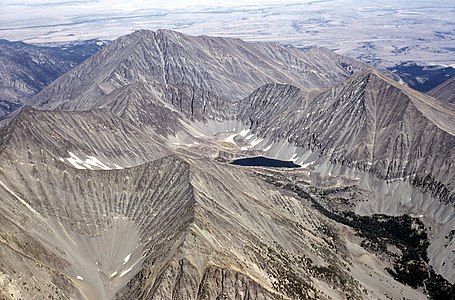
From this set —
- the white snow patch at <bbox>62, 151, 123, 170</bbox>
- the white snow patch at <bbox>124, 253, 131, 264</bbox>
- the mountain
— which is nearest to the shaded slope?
the mountain

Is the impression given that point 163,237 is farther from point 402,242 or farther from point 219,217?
point 402,242

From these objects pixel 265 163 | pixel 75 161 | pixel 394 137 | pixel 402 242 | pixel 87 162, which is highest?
pixel 75 161

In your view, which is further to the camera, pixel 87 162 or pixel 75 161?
pixel 87 162

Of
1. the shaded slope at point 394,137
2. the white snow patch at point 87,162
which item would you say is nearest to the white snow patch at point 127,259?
the white snow patch at point 87,162

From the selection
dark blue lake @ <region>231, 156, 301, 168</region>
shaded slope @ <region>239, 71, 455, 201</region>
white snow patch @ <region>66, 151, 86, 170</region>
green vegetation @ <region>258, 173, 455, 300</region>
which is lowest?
dark blue lake @ <region>231, 156, 301, 168</region>

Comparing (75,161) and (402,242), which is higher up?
(75,161)

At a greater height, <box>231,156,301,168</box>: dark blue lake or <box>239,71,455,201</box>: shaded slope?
<box>239,71,455,201</box>: shaded slope

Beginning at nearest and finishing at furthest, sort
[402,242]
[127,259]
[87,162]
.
Result: [127,259] → [402,242] → [87,162]

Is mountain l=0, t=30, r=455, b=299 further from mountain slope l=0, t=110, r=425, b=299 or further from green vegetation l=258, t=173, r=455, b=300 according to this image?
green vegetation l=258, t=173, r=455, b=300

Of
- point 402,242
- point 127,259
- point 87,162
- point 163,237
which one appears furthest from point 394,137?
point 127,259

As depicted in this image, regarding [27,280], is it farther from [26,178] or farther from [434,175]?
[434,175]

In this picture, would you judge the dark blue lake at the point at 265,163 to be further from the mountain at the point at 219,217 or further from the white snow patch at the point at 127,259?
the white snow patch at the point at 127,259
